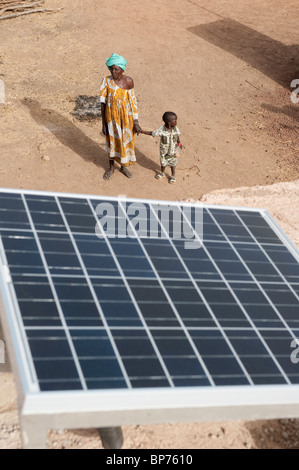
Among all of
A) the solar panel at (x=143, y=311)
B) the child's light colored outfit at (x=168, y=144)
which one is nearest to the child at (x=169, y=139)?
the child's light colored outfit at (x=168, y=144)

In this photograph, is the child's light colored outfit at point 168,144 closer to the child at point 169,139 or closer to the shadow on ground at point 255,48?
the child at point 169,139

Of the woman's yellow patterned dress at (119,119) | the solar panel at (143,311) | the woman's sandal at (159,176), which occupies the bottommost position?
the woman's sandal at (159,176)

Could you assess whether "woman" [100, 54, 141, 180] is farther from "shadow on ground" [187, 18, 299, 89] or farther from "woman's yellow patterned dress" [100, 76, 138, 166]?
"shadow on ground" [187, 18, 299, 89]

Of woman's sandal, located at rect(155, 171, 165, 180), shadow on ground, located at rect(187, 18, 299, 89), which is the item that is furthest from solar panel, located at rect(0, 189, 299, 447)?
shadow on ground, located at rect(187, 18, 299, 89)

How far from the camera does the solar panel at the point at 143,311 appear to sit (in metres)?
5.56

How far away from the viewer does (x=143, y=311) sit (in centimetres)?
663

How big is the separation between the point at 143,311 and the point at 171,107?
11.7 m

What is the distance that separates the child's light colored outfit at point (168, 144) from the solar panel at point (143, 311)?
5041mm

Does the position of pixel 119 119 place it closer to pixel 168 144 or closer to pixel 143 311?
pixel 168 144

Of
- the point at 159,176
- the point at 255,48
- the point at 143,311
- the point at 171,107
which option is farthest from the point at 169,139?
the point at 255,48

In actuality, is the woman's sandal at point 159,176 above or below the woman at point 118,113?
below

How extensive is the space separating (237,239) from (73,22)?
16335 millimetres

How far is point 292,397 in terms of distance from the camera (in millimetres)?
5977
